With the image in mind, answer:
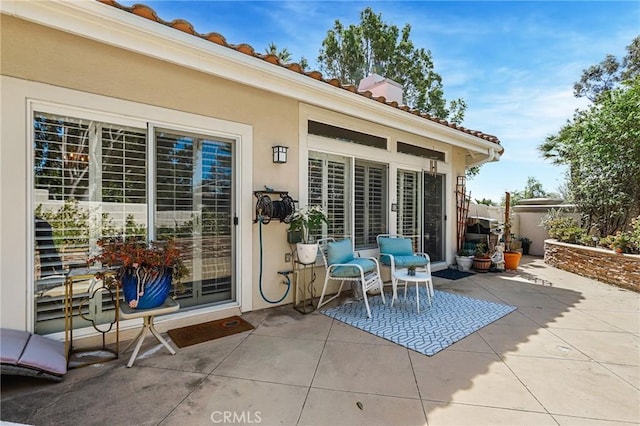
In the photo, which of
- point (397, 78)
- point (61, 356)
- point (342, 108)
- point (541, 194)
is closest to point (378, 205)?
point (342, 108)

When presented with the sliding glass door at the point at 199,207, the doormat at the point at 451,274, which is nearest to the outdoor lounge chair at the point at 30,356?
the sliding glass door at the point at 199,207

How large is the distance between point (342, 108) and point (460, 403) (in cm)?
375

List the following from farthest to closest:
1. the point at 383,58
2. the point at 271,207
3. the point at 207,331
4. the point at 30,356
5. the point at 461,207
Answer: the point at 383,58 → the point at 461,207 → the point at 271,207 → the point at 207,331 → the point at 30,356

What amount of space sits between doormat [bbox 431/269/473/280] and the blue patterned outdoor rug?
1.33 metres

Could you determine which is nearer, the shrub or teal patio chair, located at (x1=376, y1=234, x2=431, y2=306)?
teal patio chair, located at (x1=376, y1=234, x2=431, y2=306)

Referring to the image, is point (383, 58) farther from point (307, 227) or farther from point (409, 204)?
point (307, 227)

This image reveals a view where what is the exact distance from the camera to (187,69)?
336 centimetres

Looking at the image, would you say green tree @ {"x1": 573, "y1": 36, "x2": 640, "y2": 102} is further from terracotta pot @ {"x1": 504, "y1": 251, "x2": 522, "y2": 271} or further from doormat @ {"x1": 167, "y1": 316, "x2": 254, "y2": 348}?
doormat @ {"x1": 167, "y1": 316, "x2": 254, "y2": 348}

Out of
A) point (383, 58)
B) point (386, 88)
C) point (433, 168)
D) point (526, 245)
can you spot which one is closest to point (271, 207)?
point (386, 88)

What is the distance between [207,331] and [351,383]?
1.76 meters

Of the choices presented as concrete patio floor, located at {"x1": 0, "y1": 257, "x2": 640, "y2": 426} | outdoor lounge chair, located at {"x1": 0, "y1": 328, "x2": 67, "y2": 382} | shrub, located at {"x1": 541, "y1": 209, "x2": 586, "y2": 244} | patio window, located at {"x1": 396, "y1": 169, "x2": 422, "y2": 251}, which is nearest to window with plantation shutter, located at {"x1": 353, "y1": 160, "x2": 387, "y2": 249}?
patio window, located at {"x1": 396, "y1": 169, "x2": 422, "y2": 251}

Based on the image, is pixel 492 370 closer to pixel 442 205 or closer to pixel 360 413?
pixel 360 413

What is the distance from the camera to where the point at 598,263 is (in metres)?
6.04

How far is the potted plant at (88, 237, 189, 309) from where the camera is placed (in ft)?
8.25
